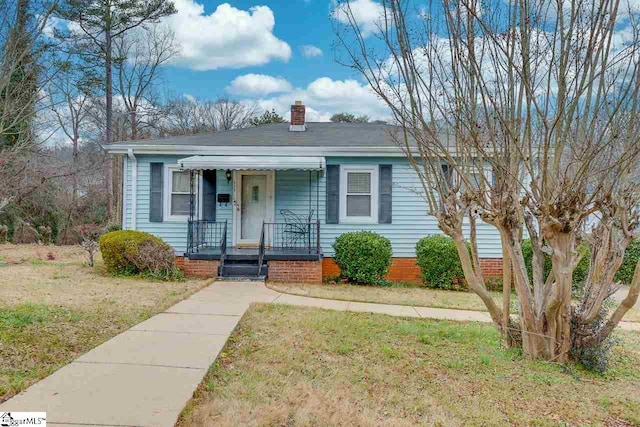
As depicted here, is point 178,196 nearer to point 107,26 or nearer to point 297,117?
point 297,117

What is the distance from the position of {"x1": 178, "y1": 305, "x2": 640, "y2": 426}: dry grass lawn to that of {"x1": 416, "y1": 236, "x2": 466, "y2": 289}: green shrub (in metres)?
4.26

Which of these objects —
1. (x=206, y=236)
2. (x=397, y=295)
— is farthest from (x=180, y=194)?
(x=397, y=295)

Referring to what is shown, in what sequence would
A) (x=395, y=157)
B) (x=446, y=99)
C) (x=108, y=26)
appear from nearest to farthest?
(x=446, y=99) < (x=395, y=157) < (x=108, y=26)

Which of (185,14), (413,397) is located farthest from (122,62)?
(413,397)

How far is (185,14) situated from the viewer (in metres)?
22.0

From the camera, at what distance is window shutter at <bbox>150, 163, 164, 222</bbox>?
10.4 metres

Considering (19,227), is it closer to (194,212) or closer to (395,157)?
(194,212)

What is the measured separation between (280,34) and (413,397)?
14.9m

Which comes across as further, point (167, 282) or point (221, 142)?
point (221, 142)

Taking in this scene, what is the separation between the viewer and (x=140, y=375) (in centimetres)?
362

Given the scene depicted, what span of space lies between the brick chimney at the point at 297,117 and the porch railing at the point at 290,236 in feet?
11.4

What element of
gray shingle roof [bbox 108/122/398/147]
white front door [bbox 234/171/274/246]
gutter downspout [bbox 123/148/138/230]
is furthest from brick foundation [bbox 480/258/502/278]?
gutter downspout [bbox 123/148/138/230]

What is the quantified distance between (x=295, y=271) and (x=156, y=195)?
13.1ft

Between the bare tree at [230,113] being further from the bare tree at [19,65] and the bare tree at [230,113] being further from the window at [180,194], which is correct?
the window at [180,194]
